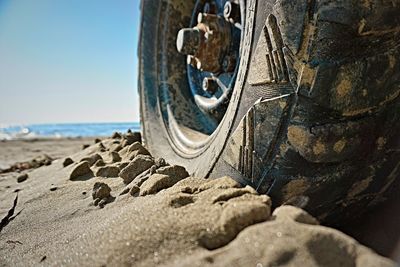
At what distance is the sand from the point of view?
523 millimetres

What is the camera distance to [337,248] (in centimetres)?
52

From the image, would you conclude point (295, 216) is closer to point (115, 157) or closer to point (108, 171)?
point (108, 171)

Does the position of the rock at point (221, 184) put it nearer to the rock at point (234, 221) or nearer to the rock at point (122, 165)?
the rock at point (234, 221)

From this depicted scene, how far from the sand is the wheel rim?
400mm

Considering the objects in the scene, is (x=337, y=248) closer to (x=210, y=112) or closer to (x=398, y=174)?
(x=398, y=174)

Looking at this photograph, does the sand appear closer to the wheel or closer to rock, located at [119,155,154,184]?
rock, located at [119,155,154,184]

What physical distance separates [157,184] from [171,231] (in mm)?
309

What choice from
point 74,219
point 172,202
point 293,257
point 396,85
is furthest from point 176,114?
point 293,257

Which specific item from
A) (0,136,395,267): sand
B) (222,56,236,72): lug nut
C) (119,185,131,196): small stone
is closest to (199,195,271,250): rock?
(0,136,395,267): sand

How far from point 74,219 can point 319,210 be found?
0.73 m

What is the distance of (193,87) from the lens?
189cm

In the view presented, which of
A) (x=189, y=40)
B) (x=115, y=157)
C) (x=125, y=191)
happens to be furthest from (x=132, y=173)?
(x=189, y=40)

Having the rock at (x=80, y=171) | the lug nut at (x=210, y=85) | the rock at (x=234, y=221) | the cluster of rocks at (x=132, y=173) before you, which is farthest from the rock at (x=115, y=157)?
the rock at (x=234, y=221)

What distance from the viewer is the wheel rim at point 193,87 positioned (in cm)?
147
